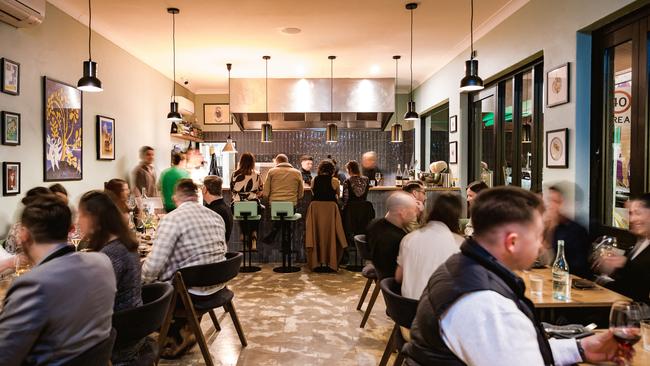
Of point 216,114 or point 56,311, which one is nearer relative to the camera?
point 56,311

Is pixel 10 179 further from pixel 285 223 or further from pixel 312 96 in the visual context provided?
pixel 312 96

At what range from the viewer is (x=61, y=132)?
17.5 feet

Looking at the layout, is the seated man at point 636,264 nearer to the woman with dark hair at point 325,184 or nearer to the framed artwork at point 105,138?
the woman with dark hair at point 325,184

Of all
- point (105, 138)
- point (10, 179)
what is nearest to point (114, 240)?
point (10, 179)

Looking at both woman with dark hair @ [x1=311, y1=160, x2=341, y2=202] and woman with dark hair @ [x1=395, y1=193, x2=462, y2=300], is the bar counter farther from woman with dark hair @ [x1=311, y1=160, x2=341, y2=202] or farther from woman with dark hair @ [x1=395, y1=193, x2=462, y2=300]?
woman with dark hair @ [x1=395, y1=193, x2=462, y2=300]

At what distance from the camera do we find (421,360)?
147 centimetres

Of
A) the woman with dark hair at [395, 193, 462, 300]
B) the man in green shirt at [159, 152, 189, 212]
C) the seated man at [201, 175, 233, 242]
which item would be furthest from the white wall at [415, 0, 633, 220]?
the man in green shirt at [159, 152, 189, 212]

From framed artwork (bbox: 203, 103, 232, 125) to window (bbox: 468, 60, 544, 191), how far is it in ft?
19.9

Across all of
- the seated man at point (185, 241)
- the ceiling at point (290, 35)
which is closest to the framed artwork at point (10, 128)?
the ceiling at point (290, 35)

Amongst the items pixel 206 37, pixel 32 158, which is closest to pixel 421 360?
pixel 32 158

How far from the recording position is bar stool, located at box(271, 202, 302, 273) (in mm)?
6559

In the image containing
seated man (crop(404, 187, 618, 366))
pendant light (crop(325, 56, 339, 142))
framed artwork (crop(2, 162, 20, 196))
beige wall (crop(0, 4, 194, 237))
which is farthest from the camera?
pendant light (crop(325, 56, 339, 142))

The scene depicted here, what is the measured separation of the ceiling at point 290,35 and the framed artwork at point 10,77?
1005mm

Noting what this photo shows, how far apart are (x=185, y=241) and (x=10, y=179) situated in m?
2.28
